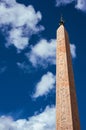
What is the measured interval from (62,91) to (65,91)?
0.50 feet

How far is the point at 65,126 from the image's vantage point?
15.5m

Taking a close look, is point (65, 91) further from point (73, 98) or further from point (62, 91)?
point (73, 98)

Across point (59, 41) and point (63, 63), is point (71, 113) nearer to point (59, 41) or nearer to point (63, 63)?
point (63, 63)

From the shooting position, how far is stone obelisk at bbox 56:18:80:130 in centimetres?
1570

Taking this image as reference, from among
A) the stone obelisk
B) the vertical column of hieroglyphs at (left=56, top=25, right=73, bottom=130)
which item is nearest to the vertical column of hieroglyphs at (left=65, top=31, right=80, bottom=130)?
the stone obelisk

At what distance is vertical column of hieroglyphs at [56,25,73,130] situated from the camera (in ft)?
51.5

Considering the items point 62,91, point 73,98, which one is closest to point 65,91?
point 62,91

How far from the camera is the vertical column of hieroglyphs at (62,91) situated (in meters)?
15.7

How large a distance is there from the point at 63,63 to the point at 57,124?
10.6ft

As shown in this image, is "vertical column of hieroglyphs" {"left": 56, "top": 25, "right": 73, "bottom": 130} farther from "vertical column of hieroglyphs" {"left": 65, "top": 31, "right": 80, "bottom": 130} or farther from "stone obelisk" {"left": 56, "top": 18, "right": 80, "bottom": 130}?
"vertical column of hieroglyphs" {"left": 65, "top": 31, "right": 80, "bottom": 130}

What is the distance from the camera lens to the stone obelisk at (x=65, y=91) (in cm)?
1570

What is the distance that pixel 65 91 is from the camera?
1658cm

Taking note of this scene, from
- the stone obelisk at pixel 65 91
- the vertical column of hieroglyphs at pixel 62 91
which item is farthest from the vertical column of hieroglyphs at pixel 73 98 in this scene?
the vertical column of hieroglyphs at pixel 62 91

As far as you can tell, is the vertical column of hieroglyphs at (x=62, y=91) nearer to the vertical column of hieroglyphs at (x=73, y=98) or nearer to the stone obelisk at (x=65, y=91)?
the stone obelisk at (x=65, y=91)
